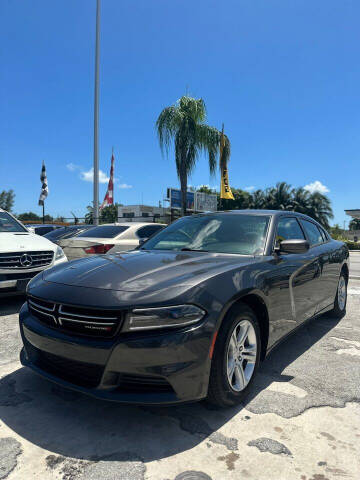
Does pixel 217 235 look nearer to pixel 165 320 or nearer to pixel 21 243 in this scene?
pixel 165 320

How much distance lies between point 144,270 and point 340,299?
11.0ft

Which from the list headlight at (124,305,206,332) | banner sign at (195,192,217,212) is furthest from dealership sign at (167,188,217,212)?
headlight at (124,305,206,332)

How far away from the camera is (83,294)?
6.88ft

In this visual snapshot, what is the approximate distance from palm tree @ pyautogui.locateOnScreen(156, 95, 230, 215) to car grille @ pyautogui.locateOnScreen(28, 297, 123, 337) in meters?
13.1

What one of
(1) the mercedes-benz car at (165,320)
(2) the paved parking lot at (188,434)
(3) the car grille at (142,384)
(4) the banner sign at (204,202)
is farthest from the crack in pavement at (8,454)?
(4) the banner sign at (204,202)

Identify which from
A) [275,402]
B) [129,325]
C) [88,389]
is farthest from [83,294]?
[275,402]

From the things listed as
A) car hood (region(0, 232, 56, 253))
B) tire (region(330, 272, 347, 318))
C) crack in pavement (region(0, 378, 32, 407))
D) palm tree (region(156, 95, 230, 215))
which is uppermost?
palm tree (region(156, 95, 230, 215))

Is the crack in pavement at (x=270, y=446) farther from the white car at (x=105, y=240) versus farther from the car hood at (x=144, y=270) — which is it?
the white car at (x=105, y=240)

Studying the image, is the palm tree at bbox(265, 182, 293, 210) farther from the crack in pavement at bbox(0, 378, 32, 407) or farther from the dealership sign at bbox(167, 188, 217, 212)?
the crack in pavement at bbox(0, 378, 32, 407)

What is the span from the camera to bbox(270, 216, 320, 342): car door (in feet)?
9.10

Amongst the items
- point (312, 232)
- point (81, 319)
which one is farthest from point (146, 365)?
point (312, 232)

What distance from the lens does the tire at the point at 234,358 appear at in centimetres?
208

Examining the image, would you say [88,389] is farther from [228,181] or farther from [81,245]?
[228,181]

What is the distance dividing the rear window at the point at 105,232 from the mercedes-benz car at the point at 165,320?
3.75m
